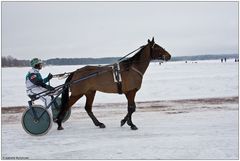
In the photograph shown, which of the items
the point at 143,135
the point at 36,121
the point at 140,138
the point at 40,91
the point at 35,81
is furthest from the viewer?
the point at 40,91

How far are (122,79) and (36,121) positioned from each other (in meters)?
1.95

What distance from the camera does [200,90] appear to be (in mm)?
13109

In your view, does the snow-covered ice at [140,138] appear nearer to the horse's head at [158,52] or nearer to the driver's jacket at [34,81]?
the driver's jacket at [34,81]

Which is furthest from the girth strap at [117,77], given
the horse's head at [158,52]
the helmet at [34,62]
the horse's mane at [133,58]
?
the helmet at [34,62]

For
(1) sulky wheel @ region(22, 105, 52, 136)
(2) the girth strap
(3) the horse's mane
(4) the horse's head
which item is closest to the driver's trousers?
(1) sulky wheel @ region(22, 105, 52, 136)

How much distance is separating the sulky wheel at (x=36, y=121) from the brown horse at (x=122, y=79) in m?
0.58

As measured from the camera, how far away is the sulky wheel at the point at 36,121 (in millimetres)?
6184

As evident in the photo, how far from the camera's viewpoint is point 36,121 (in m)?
6.21

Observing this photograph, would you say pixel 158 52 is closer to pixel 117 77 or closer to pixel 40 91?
pixel 117 77

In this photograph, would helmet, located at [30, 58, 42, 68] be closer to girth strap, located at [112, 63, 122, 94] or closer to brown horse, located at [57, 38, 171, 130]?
brown horse, located at [57, 38, 171, 130]

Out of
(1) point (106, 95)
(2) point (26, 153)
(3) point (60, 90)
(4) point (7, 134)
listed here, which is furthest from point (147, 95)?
(2) point (26, 153)

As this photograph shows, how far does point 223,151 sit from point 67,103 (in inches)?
137

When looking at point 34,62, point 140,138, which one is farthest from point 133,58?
point 34,62

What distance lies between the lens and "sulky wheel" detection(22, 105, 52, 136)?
618 centimetres
